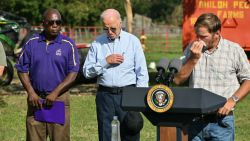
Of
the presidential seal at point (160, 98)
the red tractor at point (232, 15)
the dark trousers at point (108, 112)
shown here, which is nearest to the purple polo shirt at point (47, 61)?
the dark trousers at point (108, 112)

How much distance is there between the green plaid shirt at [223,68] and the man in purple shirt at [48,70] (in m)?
1.73

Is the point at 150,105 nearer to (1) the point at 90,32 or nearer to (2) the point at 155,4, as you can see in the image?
(1) the point at 90,32

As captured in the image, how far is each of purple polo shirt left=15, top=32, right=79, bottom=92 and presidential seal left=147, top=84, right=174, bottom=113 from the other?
88.2 inches

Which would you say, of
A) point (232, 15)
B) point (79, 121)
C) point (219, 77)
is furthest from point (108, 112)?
point (232, 15)

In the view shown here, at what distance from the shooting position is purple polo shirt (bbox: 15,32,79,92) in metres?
6.21

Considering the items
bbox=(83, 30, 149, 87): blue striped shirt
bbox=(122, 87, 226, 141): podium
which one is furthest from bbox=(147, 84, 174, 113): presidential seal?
bbox=(83, 30, 149, 87): blue striped shirt

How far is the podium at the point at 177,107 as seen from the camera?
13.4 feet

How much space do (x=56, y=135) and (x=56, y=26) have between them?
109 cm

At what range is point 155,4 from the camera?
307 feet

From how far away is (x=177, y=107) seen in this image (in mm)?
4074

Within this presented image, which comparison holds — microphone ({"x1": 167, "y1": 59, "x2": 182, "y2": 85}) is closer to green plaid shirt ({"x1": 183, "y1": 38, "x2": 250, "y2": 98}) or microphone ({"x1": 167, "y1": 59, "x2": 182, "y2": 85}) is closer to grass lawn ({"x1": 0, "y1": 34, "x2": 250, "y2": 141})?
green plaid shirt ({"x1": 183, "y1": 38, "x2": 250, "y2": 98})

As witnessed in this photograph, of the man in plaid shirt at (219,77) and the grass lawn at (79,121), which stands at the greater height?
the man in plaid shirt at (219,77)

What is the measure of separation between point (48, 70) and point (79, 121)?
404cm

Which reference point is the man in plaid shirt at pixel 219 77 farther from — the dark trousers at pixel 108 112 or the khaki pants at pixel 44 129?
the khaki pants at pixel 44 129
